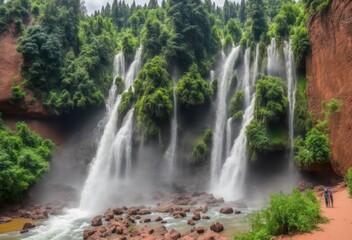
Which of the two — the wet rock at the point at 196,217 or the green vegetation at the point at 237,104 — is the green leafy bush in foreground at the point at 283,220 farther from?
the green vegetation at the point at 237,104

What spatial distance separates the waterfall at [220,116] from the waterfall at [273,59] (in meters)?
4.90

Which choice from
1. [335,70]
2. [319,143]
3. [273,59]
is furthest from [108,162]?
[335,70]

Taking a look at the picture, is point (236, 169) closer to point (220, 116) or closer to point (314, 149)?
point (220, 116)

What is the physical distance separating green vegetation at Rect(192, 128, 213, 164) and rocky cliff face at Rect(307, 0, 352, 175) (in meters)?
9.73

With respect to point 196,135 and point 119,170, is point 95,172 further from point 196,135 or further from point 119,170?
point 196,135

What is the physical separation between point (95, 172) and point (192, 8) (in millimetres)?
22344

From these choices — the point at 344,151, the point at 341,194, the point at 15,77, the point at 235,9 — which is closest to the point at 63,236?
the point at 341,194

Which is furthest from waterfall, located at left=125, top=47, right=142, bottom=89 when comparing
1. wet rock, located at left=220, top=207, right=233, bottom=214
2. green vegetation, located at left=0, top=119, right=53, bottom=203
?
wet rock, located at left=220, top=207, right=233, bottom=214

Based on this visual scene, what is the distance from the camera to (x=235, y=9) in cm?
7569

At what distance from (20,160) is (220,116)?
61.6ft

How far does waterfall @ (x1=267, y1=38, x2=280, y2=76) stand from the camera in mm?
32053

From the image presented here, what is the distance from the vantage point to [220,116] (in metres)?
34.5

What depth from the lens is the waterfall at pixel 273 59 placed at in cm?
3205

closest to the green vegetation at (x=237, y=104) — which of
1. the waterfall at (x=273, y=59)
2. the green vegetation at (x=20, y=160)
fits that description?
the waterfall at (x=273, y=59)
